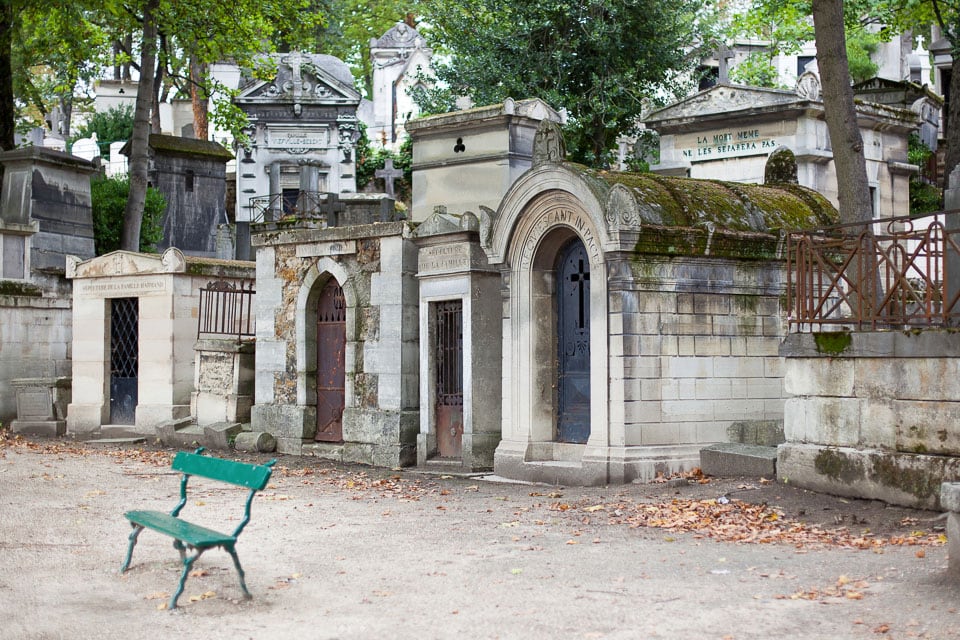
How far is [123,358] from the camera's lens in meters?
19.0

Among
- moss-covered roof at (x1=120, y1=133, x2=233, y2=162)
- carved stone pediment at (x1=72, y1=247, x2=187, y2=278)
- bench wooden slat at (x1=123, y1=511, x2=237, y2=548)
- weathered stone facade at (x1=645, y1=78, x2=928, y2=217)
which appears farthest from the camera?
moss-covered roof at (x1=120, y1=133, x2=233, y2=162)

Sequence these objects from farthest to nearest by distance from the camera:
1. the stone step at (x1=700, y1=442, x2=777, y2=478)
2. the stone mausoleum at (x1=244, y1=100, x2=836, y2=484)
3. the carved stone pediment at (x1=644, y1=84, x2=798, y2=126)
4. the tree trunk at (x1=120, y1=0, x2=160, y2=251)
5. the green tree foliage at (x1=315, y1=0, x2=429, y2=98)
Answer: the green tree foliage at (x1=315, y1=0, x2=429, y2=98) < the tree trunk at (x1=120, y1=0, x2=160, y2=251) < the carved stone pediment at (x1=644, y1=84, x2=798, y2=126) < the stone mausoleum at (x1=244, y1=100, x2=836, y2=484) < the stone step at (x1=700, y1=442, x2=777, y2=478)

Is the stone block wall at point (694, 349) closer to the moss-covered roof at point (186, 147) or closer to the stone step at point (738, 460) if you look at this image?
the stone step at point (738, 460)

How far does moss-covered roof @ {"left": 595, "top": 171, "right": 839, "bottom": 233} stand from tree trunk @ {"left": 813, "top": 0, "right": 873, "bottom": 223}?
85cm

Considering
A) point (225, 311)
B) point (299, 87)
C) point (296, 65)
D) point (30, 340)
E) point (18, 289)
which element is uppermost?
point (296, 65)

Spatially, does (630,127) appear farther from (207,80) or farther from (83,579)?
(83,579)

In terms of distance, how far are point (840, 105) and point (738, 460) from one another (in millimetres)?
3733

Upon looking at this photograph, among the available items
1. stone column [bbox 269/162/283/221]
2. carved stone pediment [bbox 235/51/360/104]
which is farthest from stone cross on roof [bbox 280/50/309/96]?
stone column [bbox 269/162/283/221]

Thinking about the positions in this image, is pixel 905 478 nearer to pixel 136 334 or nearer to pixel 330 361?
pixel 330 361

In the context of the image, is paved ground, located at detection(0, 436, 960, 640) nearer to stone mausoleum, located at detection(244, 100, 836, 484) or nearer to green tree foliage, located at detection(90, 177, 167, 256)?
stone mausoleum, located at detection(244, 100, 836, 484)

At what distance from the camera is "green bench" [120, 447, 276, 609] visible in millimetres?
6770

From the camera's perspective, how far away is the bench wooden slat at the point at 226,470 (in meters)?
6.91

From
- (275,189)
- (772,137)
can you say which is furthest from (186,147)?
(772,137)

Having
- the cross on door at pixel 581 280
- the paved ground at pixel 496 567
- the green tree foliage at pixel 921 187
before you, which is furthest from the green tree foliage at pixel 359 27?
the paved ground at pixel 496 567
